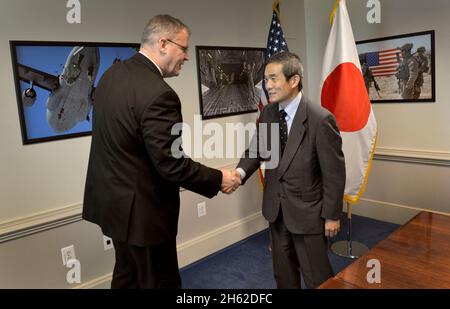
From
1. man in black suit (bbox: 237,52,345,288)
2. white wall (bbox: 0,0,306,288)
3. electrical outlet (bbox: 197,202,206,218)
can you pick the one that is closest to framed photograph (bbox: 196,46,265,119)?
white wall (bbox: 0,0,306,288)

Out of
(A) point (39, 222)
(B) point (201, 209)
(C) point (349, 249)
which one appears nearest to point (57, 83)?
(A) point (39, 222)

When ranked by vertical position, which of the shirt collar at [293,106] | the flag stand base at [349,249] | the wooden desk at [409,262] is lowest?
the flag stand base at [349,249]

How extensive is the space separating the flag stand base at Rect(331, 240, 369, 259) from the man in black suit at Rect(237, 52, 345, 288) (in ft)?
3.78

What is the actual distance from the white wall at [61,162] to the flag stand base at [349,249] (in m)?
1.04

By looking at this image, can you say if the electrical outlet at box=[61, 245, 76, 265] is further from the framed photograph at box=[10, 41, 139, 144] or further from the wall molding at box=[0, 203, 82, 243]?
the framed photograph at box=[10, 41, 139, 144]

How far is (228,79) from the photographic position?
9.67 feet

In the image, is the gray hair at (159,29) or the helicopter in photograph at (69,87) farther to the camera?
the helicopter in photograph at (69,87)

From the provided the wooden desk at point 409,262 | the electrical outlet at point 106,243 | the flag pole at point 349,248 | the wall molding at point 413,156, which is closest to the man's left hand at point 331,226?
the wooden desk at point 409,262

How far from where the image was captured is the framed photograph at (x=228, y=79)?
9.11ft

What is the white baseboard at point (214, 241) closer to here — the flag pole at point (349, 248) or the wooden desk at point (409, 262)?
the flag pole at point (349, 248)

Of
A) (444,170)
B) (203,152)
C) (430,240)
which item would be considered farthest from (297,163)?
(444,170)

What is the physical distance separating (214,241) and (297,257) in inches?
48.5

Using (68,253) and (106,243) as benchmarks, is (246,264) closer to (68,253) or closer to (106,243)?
(106,243)
